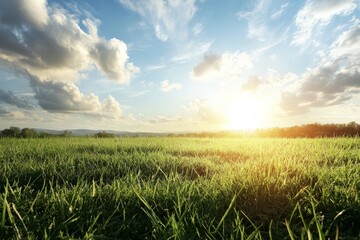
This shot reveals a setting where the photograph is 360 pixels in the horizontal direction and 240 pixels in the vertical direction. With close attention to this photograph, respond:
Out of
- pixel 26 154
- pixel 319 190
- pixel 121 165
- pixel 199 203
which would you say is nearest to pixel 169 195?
pixel 199 203

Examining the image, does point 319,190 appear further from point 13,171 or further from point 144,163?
point 13,171

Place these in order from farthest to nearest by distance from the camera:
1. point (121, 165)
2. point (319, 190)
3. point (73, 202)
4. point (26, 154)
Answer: point (26, 154) < point (121, 165) < point (319, 190) < point (73, 202)

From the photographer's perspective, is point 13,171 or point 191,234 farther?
point 13,171

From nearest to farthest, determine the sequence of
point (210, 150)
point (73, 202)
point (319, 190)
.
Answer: point (73, 202) → point (319, 190) → point (210, 150)

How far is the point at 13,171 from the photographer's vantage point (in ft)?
15.1

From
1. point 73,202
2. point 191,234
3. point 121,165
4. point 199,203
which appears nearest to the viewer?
point 191,234

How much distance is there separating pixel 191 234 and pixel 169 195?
758 millimetres

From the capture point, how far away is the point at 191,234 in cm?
222

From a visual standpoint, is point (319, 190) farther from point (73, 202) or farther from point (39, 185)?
point (39, 185)

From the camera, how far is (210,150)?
27.8 feet

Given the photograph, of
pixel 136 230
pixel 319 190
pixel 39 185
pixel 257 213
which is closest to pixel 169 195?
pixel 136 230

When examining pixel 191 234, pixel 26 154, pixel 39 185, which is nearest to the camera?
pixel 191 234

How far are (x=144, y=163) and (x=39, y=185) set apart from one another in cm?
192

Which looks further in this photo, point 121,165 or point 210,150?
point 210,150
